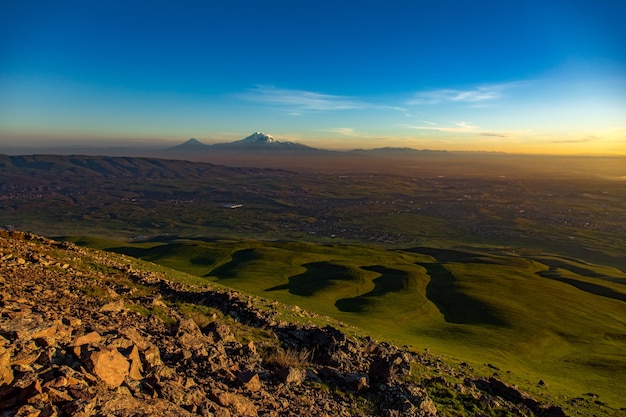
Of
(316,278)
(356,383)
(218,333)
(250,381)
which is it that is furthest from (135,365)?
(316,278)

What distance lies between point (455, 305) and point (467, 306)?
1.54 meters

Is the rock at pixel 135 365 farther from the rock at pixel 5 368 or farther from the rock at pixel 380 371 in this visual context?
the rock at pixel 380 371

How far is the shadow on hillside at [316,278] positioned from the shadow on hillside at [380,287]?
4436 millimetres

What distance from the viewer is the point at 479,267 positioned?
74250 mm

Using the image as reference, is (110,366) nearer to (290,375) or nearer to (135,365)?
(135,365)

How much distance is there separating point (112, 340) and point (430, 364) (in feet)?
47.6

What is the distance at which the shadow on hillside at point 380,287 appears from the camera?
43.8m

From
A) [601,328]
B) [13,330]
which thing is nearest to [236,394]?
[13,330]

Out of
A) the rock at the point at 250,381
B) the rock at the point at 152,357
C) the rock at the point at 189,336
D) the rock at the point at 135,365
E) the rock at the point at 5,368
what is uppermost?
the rock at the point at 5,368

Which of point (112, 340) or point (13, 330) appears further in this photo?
point (112, 340)

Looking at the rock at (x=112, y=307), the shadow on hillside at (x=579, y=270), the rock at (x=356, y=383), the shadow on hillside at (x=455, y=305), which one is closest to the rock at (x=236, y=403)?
the rock at (x=356, y=383)

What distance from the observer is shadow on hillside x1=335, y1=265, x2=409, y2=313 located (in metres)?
43.8

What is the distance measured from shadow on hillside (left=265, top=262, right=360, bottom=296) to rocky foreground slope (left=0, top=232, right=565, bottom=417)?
1227 inches

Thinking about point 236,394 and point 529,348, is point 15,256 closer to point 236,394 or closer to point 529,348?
point 236,394
